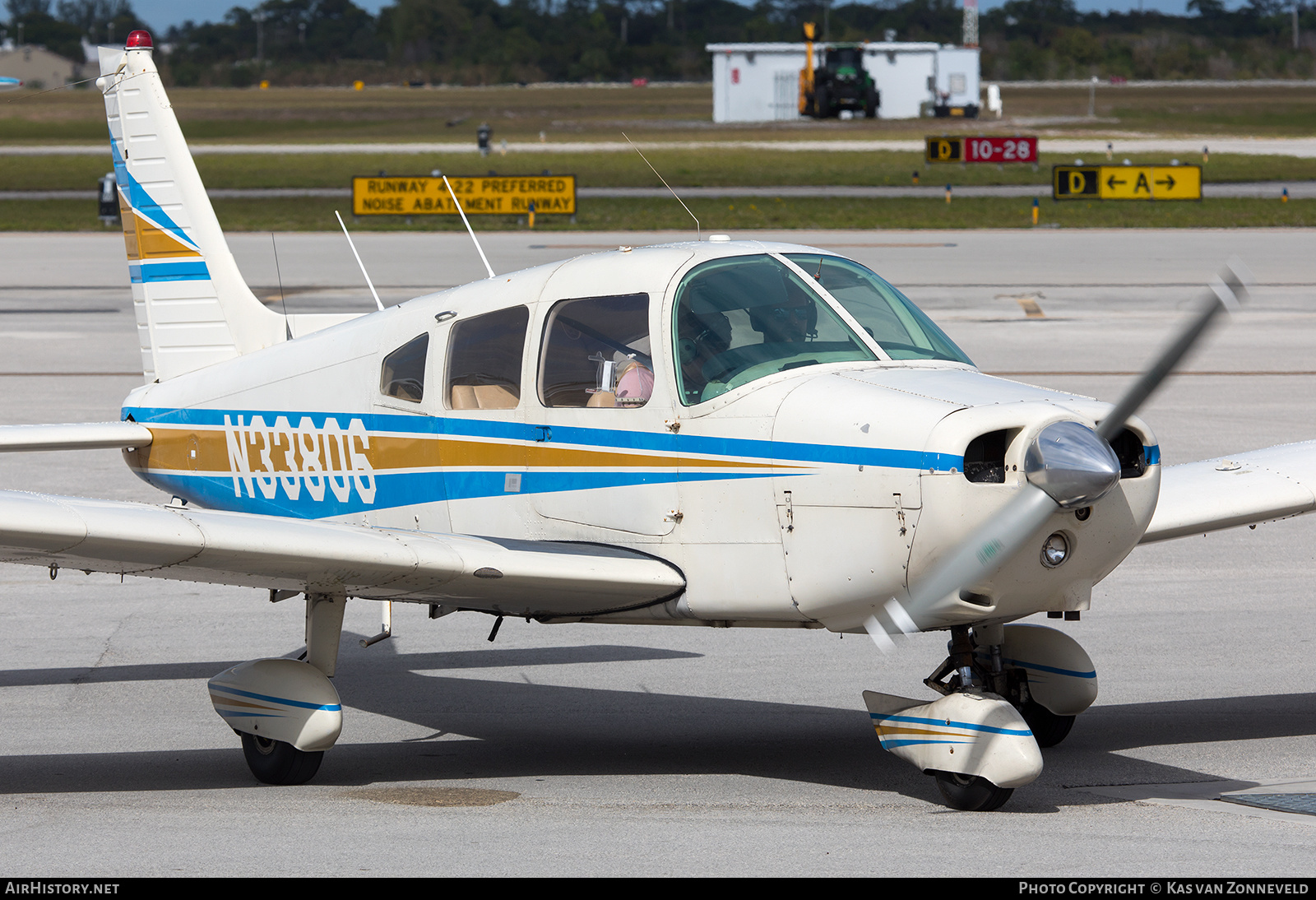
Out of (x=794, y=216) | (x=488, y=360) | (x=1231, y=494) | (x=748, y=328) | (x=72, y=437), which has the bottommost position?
(x=794, y=216)

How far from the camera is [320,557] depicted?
6.64 m

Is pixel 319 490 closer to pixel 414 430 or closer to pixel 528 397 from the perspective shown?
pixel 414 430

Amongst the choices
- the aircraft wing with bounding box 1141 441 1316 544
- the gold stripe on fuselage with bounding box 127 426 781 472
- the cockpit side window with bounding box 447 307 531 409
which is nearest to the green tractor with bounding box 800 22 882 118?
the gold stripe on fuselage with bounding box 127 426 781 472

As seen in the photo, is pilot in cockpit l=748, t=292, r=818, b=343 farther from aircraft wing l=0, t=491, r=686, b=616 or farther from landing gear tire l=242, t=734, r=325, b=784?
landing gear tire l=242, t=734, r=325, b=784

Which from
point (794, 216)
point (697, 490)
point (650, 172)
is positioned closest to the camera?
point (697, 490)

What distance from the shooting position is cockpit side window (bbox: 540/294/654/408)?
23.2 feet

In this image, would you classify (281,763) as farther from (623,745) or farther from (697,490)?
(697,490)

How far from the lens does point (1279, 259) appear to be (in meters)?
34.0

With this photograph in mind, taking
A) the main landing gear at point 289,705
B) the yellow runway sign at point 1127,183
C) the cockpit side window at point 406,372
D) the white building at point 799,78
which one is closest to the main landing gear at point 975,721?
the main landing gear at point 289,705

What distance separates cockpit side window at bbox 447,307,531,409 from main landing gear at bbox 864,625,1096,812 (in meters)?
2.28

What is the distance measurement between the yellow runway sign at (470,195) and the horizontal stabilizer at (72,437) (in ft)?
111

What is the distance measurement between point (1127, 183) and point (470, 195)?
19.8 m

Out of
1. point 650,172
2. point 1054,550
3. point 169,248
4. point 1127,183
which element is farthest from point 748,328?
point 650,172
